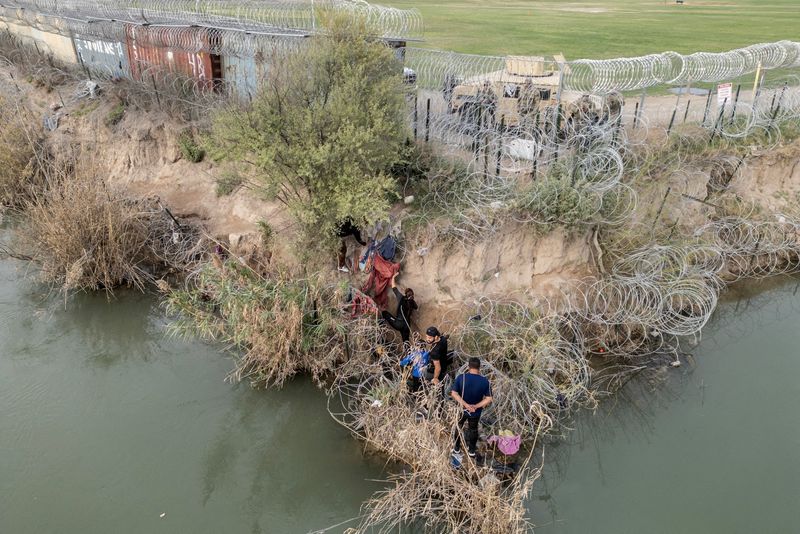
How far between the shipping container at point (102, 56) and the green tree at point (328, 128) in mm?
9811

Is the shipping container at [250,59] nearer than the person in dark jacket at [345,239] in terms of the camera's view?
No

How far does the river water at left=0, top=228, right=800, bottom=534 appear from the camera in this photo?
7.74 metres

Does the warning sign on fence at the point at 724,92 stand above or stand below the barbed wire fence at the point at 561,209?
above

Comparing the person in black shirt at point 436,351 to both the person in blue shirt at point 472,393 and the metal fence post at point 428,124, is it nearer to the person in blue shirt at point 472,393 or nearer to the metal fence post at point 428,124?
the person in blue shirt at point 472,393

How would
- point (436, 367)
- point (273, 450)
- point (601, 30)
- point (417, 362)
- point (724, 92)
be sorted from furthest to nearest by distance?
1. point (601, 30)
2. point (724, 92)
3. point (273, 450)
4. point (417, 362)
5. point (436, 367)

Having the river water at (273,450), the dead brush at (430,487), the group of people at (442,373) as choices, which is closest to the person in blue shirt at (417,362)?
the group of people at (442,373)

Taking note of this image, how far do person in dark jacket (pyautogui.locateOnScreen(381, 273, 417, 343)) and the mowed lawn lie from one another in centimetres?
1731

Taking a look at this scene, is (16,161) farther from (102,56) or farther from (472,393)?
(472,393)

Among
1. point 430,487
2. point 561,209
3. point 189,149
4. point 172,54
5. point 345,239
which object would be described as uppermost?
point 172,54

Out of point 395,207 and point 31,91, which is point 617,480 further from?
point 31,91

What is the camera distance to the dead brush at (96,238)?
11.2 meters

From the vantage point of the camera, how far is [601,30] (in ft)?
108

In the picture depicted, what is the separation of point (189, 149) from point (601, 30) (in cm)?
2768

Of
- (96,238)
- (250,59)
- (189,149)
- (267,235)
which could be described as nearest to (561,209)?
(267,235)
